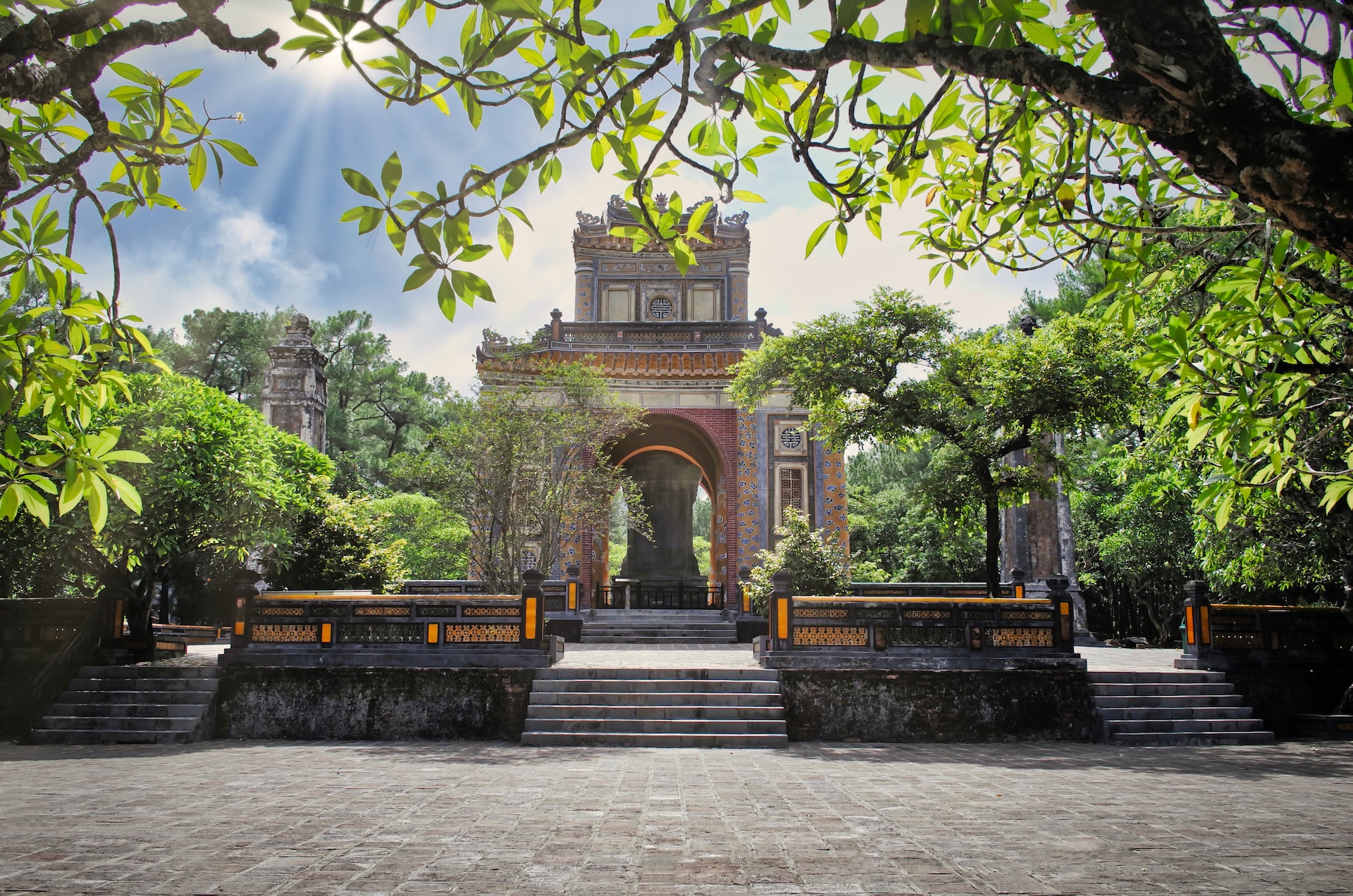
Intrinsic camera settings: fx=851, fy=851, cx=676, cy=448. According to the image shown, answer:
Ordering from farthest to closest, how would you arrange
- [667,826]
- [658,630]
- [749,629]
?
[658,630]
[749,629]
[667,826]

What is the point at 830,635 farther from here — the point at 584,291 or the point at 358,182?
the point at 584,291

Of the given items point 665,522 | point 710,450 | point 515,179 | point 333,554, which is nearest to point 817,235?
point 515,179

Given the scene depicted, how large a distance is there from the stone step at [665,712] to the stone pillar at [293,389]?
1274cm

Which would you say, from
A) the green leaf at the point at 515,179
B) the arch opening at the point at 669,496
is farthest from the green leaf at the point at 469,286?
the arch opening at the point at 669,496

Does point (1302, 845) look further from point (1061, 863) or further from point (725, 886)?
point (725, 886)

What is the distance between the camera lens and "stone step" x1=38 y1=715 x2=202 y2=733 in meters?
9.88

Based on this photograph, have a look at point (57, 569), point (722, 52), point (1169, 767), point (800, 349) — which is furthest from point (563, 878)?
point (57, 569)

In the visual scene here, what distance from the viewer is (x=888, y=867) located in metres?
4.15

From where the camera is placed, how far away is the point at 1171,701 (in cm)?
1084

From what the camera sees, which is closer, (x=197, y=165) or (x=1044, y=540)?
(x=197, y=165)

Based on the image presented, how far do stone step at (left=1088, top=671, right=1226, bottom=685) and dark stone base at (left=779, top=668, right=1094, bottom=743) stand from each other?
21.2 inches

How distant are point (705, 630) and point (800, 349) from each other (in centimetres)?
668

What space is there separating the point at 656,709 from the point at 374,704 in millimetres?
3461

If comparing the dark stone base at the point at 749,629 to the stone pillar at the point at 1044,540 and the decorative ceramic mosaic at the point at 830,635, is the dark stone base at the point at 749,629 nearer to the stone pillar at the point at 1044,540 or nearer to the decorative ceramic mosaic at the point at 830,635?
the stone pillar at the point at 1044,540
